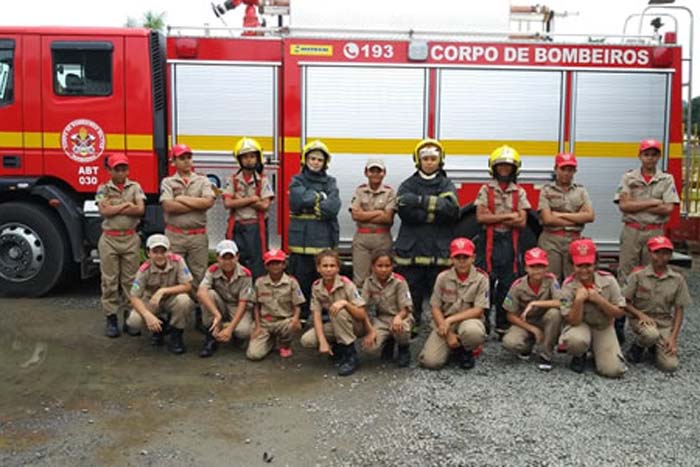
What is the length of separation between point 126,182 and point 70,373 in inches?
68.8

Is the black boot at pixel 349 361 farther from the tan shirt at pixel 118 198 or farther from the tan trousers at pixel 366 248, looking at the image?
the tan shirt at pixel 118 198

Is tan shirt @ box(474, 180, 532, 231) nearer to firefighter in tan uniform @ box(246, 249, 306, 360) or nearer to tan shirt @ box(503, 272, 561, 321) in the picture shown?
tan shirt @ box(503, 272, 561, 321)

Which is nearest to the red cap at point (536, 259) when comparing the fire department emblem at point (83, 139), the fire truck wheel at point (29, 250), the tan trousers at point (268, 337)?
the tan trousers at point (268, 337)

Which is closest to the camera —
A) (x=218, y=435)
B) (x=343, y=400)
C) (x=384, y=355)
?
(x=218, y=435)

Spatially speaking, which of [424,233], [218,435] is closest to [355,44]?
[424,233]

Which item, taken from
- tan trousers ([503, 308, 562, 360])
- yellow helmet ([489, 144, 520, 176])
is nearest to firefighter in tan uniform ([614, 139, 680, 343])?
yellow helmet ([489, 144, 520, 176])

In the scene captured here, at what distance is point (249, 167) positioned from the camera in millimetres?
5902

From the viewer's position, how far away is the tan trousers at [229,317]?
5.34 m

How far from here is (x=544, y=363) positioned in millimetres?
5020

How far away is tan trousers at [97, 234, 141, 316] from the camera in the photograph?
5832 millimetres

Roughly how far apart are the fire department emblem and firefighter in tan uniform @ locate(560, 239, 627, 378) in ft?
14.0

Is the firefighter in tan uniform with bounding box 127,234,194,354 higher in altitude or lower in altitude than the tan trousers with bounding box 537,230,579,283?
lower

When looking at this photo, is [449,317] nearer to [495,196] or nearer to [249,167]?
[495,196]

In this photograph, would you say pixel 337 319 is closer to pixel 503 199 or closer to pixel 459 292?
pixel 459 292
